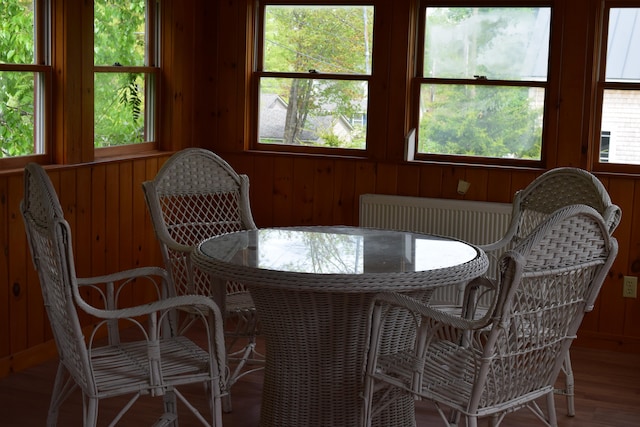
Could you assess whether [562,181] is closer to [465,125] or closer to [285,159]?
[465,125]

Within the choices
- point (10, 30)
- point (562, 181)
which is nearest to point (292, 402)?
point (562, 181)

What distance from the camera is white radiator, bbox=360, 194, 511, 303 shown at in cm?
480

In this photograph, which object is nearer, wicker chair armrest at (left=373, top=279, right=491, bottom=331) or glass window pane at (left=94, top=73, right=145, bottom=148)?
wicker chair armrest at (left=373, top=279, right=491, bottom=331)

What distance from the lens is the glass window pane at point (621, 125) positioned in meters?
4.74

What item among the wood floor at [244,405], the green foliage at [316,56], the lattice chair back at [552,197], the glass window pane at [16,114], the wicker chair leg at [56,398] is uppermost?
the green foliage at [316,56]

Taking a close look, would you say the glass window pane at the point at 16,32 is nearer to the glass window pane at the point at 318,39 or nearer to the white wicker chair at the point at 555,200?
the glass window pane at the point at 318,39

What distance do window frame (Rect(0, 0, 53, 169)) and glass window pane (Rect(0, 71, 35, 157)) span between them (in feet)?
0.11

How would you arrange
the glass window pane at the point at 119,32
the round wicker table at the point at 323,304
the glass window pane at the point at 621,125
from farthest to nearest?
1. the glass window pane at the point at 621,125
2. the glass window pane at the point at 119,32
3. the round wicker table at the point at 323,304

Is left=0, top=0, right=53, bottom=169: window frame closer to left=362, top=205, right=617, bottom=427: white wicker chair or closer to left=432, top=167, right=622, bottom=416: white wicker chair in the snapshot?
left=432, top=167, right=622, bottom=416: white wicker chair

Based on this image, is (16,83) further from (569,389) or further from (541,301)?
(569,389)

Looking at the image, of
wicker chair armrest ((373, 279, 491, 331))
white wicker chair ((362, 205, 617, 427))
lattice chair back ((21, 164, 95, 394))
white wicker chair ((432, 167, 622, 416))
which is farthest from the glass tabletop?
lattice chair back ((21, 164, 95, 394))

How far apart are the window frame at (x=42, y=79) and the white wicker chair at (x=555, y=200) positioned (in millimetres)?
1981

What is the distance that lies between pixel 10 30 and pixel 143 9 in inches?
43.7

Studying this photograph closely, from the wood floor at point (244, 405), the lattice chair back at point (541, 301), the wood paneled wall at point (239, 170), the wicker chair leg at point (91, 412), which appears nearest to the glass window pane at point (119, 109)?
the wood paneled wall at point (239, 170)
